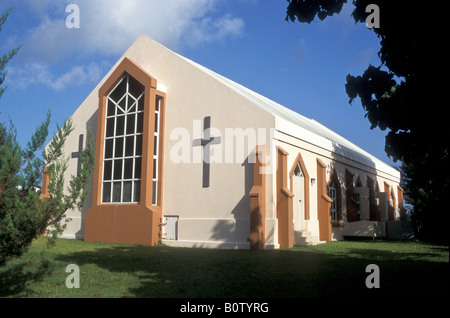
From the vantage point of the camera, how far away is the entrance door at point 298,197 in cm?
1991

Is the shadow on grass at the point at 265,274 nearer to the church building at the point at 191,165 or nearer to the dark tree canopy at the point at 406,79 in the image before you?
the dark tree canopy at the point at 406,79

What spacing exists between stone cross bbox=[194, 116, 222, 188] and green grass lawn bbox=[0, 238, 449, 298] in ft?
19.5

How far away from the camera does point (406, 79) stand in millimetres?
9125

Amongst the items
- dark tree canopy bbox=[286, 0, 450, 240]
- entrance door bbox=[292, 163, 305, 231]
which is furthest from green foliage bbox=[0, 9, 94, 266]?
entrance door bbox=[292, 163, 305, 231]

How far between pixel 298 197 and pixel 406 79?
11854 mm

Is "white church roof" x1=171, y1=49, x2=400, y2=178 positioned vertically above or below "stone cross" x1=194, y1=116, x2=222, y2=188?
above

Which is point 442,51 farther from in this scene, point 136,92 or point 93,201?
point 93,201

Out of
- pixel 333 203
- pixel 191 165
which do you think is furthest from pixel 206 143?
pixel 333 203

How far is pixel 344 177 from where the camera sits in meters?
26.0

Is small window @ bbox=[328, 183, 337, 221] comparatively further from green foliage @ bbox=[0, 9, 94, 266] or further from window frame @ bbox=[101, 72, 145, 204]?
green foliage @ bbox=[0, 9, 94, 266]

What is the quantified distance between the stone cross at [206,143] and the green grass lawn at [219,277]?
5929mm

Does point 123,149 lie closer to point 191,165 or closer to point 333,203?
point 191,165

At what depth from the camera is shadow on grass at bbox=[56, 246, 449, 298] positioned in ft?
25.8

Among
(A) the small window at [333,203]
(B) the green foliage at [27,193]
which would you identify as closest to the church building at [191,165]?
(A) the small window at [333,203]
